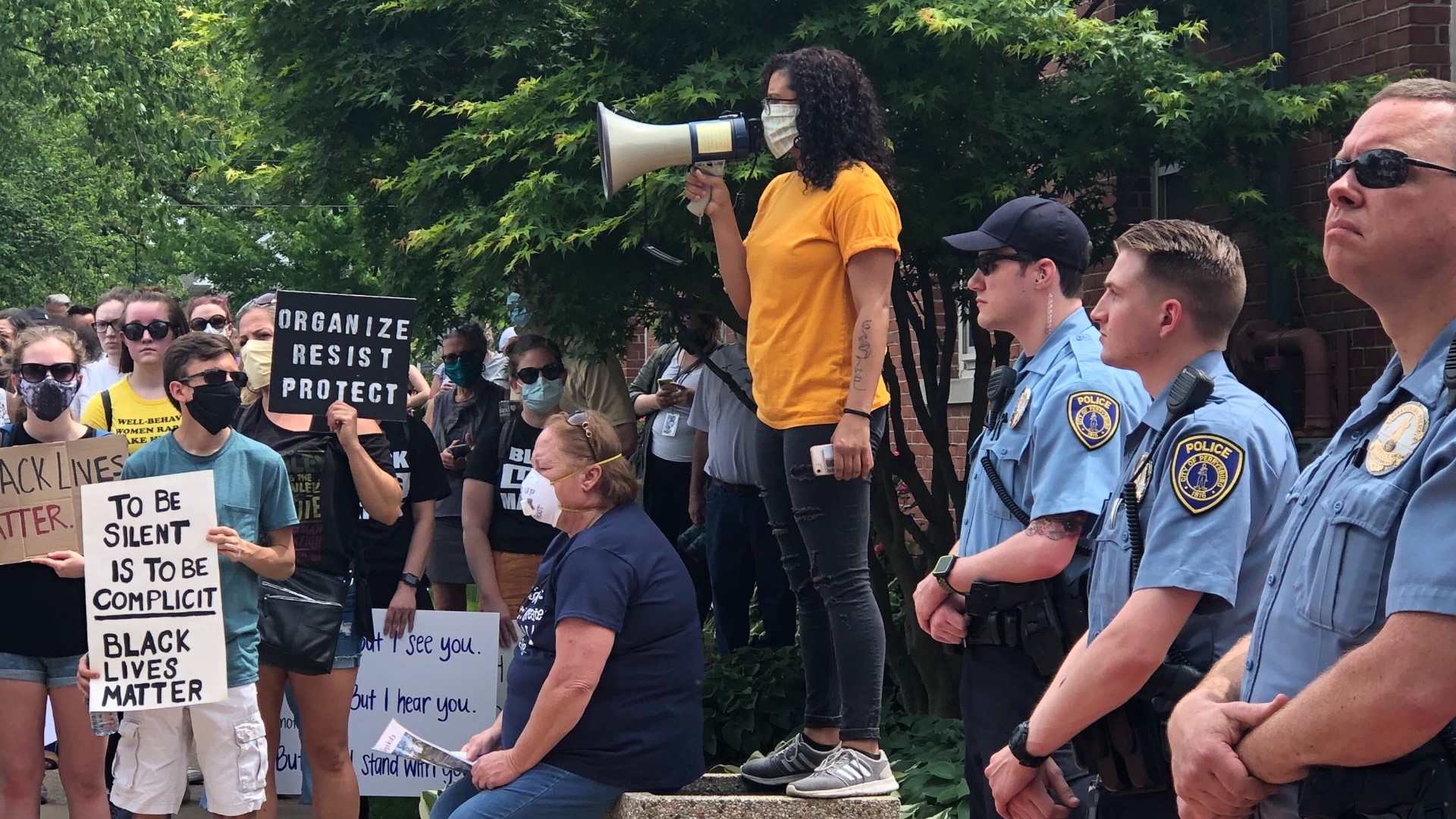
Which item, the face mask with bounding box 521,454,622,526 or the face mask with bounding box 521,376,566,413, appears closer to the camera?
the face mask with bounding box 521,454,622,526

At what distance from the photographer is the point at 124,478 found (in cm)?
525

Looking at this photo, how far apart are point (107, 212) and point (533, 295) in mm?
20748

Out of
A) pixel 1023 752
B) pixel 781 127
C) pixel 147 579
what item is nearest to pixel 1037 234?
pixel 781 127

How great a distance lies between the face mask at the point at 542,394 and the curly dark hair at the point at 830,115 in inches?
117

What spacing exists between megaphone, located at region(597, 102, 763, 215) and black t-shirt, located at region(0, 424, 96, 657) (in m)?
2.48

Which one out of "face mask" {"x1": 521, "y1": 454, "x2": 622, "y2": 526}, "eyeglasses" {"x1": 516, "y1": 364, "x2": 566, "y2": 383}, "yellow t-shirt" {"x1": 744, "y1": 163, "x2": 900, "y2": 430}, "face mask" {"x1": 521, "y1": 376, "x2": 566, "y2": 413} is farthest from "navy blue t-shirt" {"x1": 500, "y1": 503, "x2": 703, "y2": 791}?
"eyeglasses" {"x1": 516, "y1": 364, "x2": 566, "y2": 383}

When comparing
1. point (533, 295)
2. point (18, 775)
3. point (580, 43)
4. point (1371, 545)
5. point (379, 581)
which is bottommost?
point (18, 775)

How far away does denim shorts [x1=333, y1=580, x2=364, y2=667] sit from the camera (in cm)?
570

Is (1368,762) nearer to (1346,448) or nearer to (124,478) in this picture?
(1346,448)

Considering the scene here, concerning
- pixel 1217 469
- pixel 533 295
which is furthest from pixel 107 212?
pixel 1217 469

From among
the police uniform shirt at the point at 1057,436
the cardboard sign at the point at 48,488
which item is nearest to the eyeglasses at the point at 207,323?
the cardboard sign at the point at 48,488

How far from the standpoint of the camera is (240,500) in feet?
17.0

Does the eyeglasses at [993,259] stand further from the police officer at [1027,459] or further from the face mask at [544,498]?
the face mask at [544,498]

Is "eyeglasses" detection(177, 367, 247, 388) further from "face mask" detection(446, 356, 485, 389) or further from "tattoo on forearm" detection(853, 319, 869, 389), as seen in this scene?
"face mask" detection(446, 356, 485, 389)
